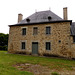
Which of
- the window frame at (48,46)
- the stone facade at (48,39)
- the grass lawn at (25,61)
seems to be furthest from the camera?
the window frame at (48,46)

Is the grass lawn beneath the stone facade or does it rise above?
beneath

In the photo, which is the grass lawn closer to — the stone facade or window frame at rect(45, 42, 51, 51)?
the stone facade

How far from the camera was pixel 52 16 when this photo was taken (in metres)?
13.6

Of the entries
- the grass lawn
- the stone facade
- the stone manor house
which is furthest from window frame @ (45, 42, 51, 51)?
the grass lawn

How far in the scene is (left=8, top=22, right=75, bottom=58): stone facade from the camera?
11.4 m

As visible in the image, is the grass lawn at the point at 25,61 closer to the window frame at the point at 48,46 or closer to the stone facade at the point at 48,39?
the stone facade at the point at 48,39

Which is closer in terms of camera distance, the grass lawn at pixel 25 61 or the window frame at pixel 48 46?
the grass lawn at pixel 25 61

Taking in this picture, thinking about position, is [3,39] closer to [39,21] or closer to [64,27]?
[39,21]

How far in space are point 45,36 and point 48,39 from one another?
70cm

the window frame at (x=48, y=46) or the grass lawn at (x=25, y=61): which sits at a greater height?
the window frame at (x=48, y=46)

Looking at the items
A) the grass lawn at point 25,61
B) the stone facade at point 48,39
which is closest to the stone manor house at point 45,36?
the stone facade at point 48,39

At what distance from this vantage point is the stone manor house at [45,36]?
11469 mm

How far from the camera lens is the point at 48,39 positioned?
12.5 meters

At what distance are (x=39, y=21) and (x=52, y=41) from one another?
165 inches
